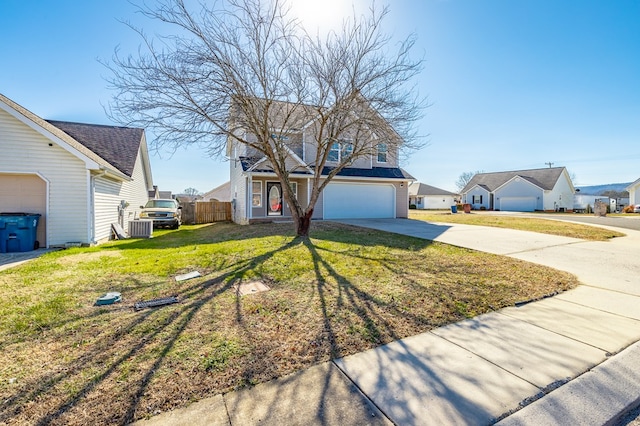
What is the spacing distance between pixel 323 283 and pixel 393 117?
23.0 feet

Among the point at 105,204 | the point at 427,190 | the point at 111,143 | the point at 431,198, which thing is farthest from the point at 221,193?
the point at 431,198

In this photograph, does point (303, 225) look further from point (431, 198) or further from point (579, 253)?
point (431, 198)

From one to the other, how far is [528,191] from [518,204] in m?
2.04

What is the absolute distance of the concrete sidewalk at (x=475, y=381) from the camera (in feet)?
6.74

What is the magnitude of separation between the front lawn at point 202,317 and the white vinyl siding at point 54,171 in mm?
2440

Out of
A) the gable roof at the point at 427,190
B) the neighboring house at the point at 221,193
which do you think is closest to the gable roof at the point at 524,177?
the gable roof at the point at 427,190

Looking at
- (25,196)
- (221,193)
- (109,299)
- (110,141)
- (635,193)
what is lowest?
(109,299)

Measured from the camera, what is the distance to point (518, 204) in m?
38.4

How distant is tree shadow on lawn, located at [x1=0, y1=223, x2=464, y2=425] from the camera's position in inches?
83.9

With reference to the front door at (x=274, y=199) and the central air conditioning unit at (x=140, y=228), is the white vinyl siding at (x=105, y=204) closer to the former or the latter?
the central air conditioning unit at (x=140, y=228)

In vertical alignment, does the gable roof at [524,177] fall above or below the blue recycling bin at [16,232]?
above

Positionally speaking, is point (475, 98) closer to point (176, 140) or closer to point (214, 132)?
point (214, 132)

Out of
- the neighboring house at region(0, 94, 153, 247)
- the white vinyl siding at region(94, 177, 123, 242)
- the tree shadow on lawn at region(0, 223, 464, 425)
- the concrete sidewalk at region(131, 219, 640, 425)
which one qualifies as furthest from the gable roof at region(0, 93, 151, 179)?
the concrete sidewalk at region(131, 219, 640, 425)

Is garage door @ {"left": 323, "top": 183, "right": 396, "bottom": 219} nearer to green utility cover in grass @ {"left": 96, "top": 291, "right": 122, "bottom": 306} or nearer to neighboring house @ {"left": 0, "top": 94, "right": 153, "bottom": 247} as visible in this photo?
neighboring house @ {"left": 0, "top": 94, "right": 153, "bottom": 247}
